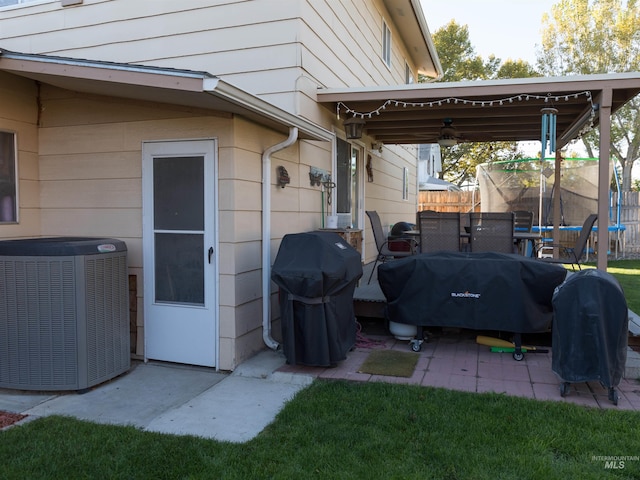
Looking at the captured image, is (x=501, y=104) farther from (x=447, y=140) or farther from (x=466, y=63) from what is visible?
(x=466, y=63)

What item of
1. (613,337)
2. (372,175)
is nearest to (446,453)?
(613,337)

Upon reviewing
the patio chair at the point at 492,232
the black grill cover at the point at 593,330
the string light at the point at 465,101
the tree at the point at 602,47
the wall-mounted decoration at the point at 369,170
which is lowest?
the black grill cover at the point at 593,330

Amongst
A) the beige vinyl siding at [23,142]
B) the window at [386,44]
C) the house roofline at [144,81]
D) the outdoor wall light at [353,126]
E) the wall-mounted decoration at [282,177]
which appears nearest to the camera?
the house roofline at [144,81]

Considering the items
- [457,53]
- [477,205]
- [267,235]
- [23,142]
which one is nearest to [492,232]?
[267,235]

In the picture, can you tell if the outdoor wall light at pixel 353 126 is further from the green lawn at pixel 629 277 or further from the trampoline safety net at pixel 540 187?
the trampoline safety net at pixel 540 187

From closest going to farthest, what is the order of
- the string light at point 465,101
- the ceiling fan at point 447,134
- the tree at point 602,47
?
1. the string light at point 465,101
2. the ceiling fan at point 447,134
3. the tree at point 602,47

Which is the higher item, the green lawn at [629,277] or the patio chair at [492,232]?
the patio chair at [492,232]

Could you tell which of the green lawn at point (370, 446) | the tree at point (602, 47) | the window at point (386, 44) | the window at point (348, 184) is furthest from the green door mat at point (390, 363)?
the tree at point (602, 47)

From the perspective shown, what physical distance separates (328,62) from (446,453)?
14.2 feet

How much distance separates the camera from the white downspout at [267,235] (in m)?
4.35

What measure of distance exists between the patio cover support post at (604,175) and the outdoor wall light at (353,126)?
2.45m

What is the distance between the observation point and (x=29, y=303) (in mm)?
3541

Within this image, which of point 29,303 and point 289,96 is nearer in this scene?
point 29,303

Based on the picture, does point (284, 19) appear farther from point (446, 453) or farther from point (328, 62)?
point (446, 453)
